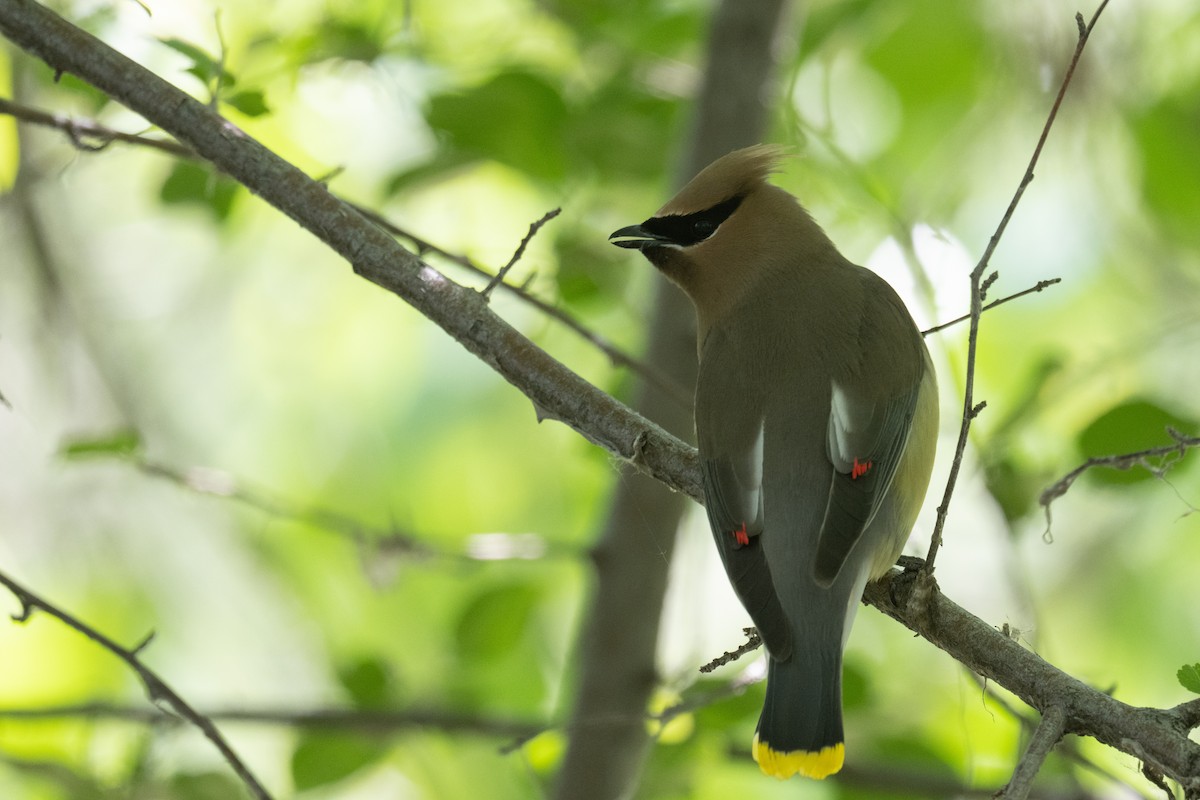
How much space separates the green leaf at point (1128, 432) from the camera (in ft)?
10.8

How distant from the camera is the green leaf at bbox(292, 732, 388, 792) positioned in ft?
12.8

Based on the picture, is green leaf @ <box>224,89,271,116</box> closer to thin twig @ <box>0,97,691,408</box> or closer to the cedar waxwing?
thin twig @ <box>0,97,691,408</box>

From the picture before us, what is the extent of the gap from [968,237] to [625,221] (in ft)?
5.34

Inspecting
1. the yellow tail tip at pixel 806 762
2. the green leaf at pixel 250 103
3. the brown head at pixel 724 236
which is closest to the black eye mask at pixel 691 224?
the brown head at pixel 724 236

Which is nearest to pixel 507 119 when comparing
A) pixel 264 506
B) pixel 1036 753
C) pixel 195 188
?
pixel 195 188

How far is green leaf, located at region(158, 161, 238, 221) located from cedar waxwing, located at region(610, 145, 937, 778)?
3.81 feet

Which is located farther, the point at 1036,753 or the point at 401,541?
the point at 401,541

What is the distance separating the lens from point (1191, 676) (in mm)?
2322

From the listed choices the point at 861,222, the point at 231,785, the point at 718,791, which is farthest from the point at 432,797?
the point at 861,222

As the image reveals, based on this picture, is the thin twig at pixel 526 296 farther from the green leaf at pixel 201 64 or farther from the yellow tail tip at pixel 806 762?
the yellow tail tip at pixel 806 762

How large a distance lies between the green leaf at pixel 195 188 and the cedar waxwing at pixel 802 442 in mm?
1161

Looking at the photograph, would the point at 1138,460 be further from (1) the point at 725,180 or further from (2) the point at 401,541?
(2) the point at 401,541

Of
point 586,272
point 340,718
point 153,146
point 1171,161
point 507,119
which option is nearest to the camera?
point 153,146

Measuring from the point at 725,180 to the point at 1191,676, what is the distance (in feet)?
6.72
